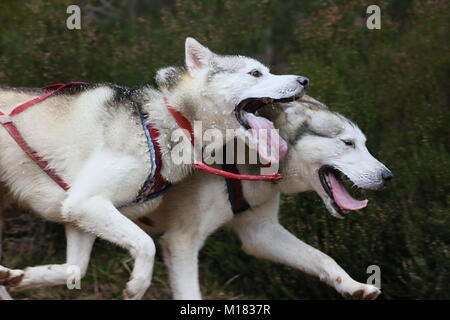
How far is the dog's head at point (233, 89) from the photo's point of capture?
13.1 ft

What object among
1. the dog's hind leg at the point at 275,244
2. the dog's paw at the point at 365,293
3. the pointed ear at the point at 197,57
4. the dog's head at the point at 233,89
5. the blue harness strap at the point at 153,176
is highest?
the pointed ear at the point at 197,57

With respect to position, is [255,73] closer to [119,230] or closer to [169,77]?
[169,77]

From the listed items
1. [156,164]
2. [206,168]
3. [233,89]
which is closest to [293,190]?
[206,168]

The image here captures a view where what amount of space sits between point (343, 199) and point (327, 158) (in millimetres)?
271

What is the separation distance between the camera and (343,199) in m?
4.20

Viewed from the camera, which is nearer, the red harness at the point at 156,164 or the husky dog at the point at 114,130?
the husky dog at the point at 114,130

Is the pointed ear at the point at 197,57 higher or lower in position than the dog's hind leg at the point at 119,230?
higher

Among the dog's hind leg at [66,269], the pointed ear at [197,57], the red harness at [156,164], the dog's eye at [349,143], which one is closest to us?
the dog's hind leg at [66,269]

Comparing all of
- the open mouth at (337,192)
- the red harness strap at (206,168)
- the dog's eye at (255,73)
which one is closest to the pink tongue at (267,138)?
the red harness strap at (206,168)

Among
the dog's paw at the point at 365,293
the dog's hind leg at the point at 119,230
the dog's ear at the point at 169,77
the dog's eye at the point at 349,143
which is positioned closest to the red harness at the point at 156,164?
the dog's ear at the point at 169,77

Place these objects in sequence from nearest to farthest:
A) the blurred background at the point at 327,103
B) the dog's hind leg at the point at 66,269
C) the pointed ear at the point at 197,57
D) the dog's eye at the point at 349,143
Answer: the dog's hind leg at the point at 66,269
the pointed ear at the point at 197,57
the dog's eye at the point at 349,143
the blurred background at the point at 327,103

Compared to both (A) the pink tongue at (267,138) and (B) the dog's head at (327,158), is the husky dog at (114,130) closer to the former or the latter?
(A) the pink tongue at (267,138)

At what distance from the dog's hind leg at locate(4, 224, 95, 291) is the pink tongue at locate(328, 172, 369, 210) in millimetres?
1514

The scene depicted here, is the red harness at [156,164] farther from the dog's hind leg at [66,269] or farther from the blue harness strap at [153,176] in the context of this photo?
the dog's hind leg at [66,269]
